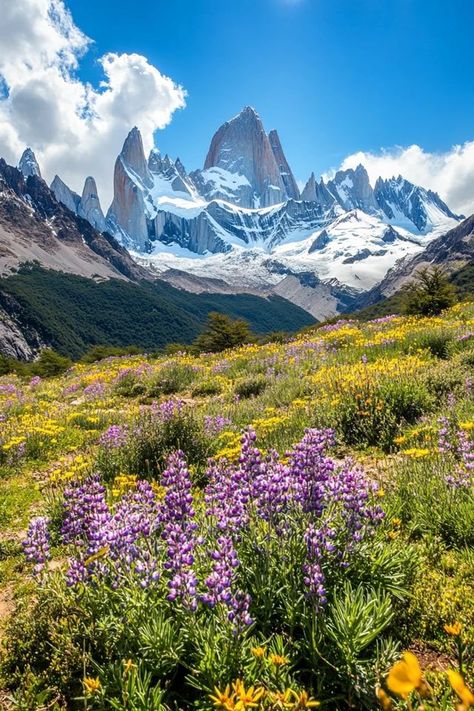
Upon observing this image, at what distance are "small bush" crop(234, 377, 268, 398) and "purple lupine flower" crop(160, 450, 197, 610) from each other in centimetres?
796

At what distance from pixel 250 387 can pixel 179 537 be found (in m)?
8.64

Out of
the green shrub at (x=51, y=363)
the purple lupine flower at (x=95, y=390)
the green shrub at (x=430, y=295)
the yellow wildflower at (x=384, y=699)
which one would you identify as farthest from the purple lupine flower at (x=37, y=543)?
the green shrub at (x=51, y=363)

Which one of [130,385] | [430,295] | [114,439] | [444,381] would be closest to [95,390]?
[130,385]

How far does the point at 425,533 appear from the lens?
4391 mm

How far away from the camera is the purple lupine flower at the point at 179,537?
2.84 metres

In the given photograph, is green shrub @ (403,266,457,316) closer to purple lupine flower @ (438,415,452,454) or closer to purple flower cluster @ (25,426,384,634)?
purple lupine flower @ (438,415,452,454)

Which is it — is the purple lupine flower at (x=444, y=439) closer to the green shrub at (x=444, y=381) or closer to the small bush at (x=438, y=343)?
the green shrub at (x=444, y=381)

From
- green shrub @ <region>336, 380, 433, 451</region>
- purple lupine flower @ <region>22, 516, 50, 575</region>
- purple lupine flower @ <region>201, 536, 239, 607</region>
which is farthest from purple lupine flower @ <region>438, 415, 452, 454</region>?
purple lupine flower @ <region>22, 516, 50, 575</region>

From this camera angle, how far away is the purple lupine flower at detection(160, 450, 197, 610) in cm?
284

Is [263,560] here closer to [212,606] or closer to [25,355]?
[212,606]

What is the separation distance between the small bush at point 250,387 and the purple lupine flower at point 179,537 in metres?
7.96

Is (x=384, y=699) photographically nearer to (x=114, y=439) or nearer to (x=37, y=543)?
(x=37, y=543)

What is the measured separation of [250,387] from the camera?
11672 mm

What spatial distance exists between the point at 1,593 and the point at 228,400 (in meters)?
6.96
